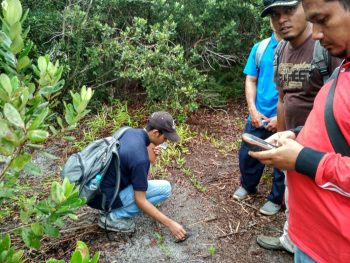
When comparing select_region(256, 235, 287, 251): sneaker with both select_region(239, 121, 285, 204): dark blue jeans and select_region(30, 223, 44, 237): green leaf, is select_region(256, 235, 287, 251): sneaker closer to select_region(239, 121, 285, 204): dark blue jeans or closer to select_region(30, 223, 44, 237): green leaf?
select_region(239, 121, 285, 204): dark blue jeans

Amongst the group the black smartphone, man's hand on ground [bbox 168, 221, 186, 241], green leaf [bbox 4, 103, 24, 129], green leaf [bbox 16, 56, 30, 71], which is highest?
green leaf [bbox 16, 56, 30, 71]

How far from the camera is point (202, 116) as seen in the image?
20.1 ft

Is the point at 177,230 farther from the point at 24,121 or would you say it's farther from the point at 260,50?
the point at 24,121

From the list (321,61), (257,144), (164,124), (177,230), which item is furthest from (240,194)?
(257,144)

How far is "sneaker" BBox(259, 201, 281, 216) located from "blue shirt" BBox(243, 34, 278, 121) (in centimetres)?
91

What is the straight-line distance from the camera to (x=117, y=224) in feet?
11.3

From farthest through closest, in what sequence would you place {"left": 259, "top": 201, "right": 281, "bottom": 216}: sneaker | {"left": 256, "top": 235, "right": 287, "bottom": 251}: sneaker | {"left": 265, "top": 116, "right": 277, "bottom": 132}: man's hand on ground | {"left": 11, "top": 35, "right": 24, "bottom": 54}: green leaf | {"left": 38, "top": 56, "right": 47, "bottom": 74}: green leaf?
{"left": 259, "top": 201, "right": 281, "bottom": 216}: sneaker
{"left": 265, "top": 116, "right": 277, "bottom": 132}: man's hand on ground
{"left": 256, "top": 235, "right": 287, "bottom": 251}: sneaker
{"left": 38, "top": 56, "right": 47, "bottom": 74}: green leaf
{"left": 11, "top": 35, "right": 24, "bottom": 54}: green leaf

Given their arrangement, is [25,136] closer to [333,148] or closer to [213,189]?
[333,148]

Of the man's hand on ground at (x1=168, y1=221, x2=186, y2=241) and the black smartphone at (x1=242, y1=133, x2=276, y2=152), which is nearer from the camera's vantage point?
the black smartphone at (x1=242, y1=133, x2=276, y2=152)

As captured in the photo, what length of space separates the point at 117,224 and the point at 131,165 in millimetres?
727

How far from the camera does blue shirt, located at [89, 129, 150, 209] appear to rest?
9.93 feet

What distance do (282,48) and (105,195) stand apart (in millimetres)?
1919

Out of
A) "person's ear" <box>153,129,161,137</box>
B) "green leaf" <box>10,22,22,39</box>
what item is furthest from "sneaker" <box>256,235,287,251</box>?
"green leaf" <box>10,22,22,39</box>

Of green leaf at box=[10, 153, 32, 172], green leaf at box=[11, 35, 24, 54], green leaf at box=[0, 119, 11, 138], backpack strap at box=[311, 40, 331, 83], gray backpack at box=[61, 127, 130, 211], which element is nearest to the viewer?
green leaf at box=[0, 119, 11, 138]
